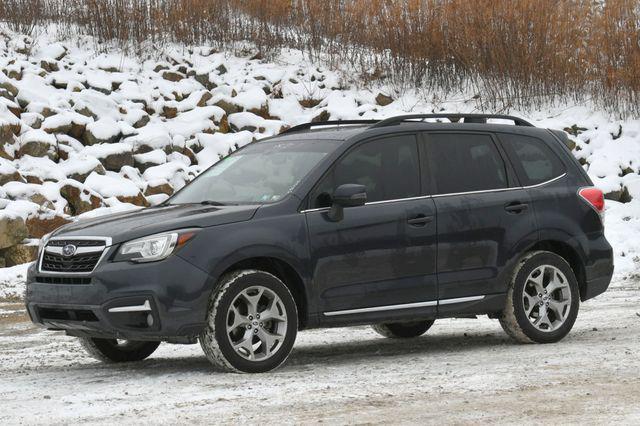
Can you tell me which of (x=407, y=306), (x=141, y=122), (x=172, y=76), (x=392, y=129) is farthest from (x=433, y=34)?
(x=407, y=306)

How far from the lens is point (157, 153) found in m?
19.3

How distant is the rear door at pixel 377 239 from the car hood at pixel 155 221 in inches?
22.8

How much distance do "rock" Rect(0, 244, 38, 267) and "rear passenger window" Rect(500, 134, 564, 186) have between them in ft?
26.2

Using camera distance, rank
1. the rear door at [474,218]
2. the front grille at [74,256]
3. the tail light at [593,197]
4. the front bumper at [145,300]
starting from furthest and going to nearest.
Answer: the tail light at [593,197] < the rear door at [474,218] < the front grille at [74,256] < the front bumper at [145,300]

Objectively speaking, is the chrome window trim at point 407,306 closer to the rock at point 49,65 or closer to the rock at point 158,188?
the rock at point 158,188

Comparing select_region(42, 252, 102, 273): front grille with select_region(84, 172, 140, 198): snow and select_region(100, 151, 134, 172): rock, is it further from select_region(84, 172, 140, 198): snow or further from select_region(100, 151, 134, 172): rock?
select_region(100, 151, 134, 172): rock

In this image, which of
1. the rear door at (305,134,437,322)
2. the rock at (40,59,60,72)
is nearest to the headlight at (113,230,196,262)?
the rear door at (305,134,437,322)

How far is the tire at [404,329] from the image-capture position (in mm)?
10156

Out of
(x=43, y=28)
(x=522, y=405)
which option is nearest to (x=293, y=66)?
(x=43, y=28)

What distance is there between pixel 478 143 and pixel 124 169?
10.3 meters

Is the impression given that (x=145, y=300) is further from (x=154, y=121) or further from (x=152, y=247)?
(x=154, y=121)

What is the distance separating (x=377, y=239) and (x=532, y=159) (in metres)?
1.87

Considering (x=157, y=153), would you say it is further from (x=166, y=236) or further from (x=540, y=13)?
(x=166, y=236)

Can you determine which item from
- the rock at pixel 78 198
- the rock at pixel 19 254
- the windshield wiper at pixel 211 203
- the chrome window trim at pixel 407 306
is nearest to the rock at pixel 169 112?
the rock at pixel 78 198
